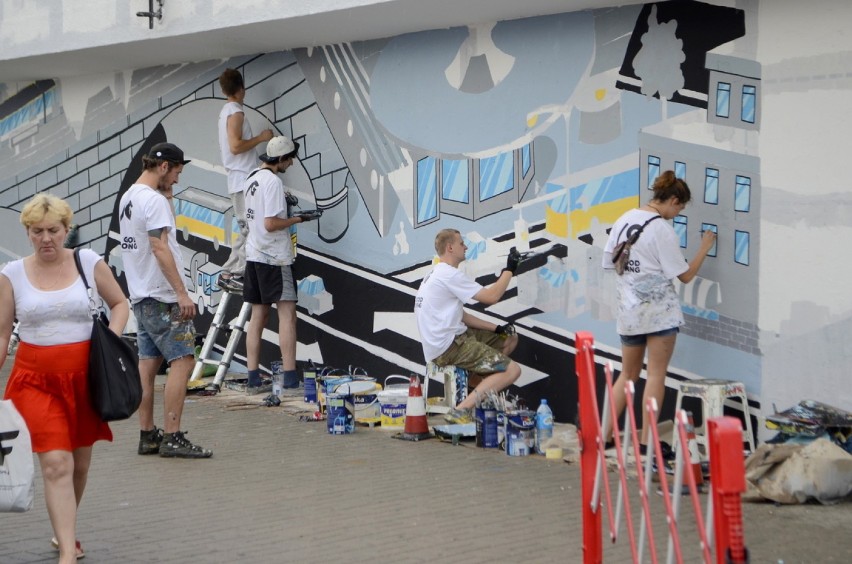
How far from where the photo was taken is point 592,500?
15.9 ft

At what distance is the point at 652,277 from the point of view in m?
8.27

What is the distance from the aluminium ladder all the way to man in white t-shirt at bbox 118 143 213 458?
3.24 m

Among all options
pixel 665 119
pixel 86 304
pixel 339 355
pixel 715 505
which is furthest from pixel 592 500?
pixel 339 355

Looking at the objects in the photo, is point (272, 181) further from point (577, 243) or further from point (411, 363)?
point (577, 243)

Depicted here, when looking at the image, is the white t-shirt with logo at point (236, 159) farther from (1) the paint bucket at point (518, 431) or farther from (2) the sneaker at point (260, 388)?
(1) the paint bucket at point (518, 431)

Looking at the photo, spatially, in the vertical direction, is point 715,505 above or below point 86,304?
below

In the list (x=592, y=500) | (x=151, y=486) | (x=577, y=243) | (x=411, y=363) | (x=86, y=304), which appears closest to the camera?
(x=592, y=500)

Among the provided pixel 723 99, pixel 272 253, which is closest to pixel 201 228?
pixel 272 253

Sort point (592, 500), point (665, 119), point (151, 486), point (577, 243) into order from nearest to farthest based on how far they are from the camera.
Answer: point (592, 500), point (151, 486), point (665, 119), point (577, 243)

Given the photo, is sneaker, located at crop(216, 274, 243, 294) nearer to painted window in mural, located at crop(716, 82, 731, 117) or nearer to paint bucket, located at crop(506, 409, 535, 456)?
paint bucket, located at crop(506, 409, 535, 456)

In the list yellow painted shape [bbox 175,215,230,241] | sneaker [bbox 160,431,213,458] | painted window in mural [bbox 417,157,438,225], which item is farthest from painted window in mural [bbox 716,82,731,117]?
yellow painted shape [bbox 175,215,230,241]

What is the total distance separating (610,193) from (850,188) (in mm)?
1982

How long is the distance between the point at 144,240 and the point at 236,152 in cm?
364

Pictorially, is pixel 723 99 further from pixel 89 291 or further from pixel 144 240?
pixel 89 291
